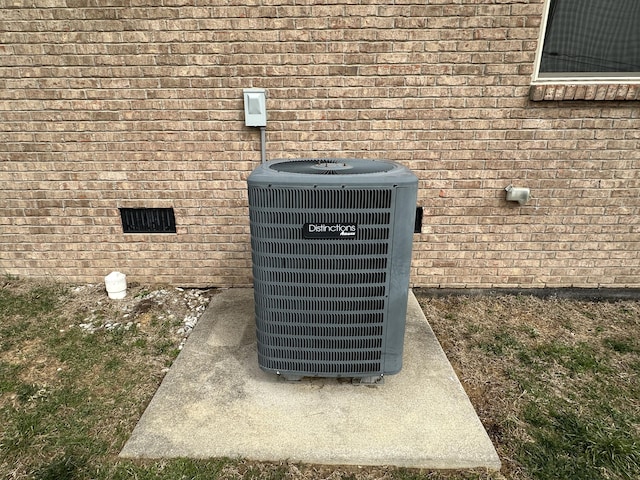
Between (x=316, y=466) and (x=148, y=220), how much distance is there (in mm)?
2526

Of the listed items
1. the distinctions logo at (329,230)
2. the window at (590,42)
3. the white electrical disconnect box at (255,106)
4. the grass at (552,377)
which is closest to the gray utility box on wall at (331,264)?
the distinctions logo at (329,230)

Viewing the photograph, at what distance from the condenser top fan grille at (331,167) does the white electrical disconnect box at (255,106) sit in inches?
32.1

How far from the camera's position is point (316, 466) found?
72.4 inches

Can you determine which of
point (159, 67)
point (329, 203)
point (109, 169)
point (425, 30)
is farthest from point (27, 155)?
point (425, 30)

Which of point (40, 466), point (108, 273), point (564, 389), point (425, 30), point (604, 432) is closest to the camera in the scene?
point (40, 466)

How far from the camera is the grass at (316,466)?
72.1 inches

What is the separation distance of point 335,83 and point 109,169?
2.03m

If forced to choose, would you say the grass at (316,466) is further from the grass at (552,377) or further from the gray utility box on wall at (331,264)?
the gray utility box on wall at (331,264)

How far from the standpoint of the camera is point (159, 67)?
9.93ft

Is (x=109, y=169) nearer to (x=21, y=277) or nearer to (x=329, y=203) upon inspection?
(x=21, y=277)

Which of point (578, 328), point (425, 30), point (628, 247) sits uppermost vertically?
point (425, 30)

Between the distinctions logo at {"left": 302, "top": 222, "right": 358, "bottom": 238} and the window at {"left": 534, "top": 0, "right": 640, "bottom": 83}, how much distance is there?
222cm

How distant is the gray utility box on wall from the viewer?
1869 mm

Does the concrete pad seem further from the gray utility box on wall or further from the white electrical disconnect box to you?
the white electrical disconnect box
